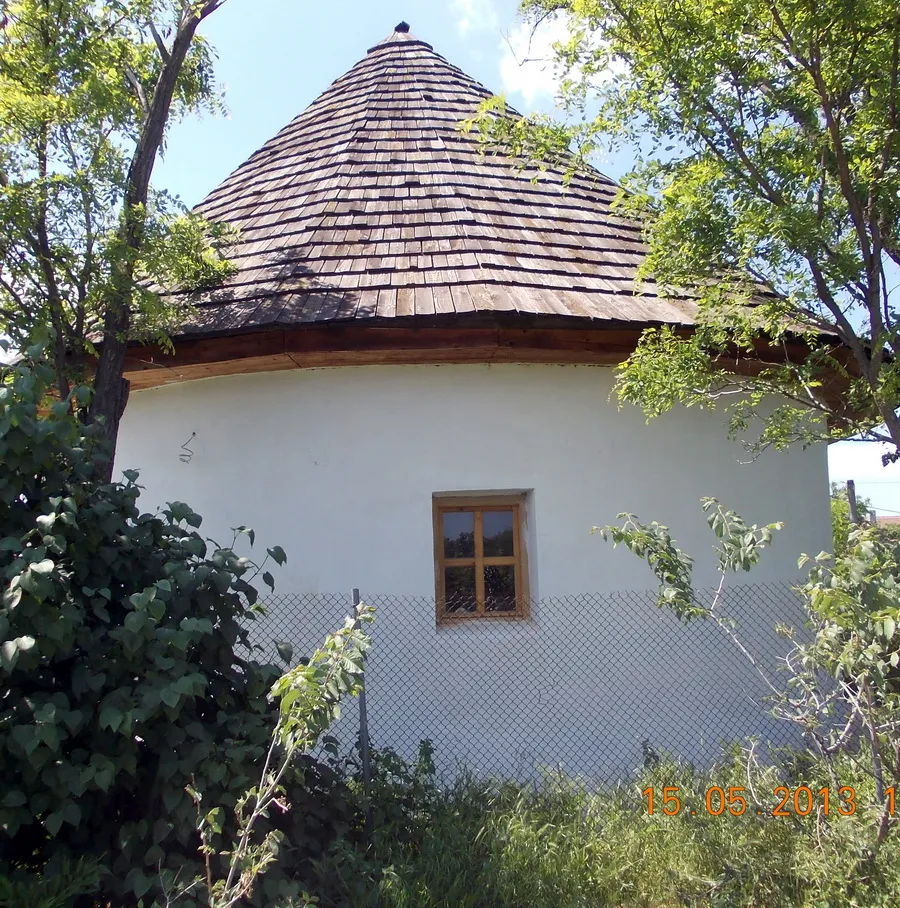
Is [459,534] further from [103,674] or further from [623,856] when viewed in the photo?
[103,674]

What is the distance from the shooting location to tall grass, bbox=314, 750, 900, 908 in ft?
10.6

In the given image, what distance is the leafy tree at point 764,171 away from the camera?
4191 millimetres

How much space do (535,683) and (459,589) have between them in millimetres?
788

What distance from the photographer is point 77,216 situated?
484cm

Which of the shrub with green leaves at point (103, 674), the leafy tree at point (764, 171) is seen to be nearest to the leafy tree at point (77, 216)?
the shrub with green leaves at point (103, 674)

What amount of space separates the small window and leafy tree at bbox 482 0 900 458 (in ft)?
4.17

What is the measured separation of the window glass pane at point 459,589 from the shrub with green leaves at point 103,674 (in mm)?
2015

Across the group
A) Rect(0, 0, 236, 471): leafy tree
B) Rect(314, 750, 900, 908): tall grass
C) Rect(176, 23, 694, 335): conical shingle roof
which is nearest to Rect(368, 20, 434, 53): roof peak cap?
Rect(176, 23, 694, 335): conical shingle roof

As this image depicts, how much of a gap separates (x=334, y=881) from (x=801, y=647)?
2.17 metres

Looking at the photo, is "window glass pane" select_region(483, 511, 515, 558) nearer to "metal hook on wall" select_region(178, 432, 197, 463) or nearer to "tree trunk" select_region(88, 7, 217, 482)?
"metal hook on wall" select_region(178, 432, 197, 463)

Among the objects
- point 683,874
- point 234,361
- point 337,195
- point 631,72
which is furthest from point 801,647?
point 337,195

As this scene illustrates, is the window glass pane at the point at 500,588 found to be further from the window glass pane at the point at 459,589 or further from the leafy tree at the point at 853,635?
the leafy tree at the point at 853,635
